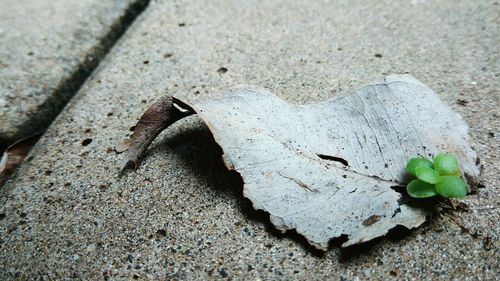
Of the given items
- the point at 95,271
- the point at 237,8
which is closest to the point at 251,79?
the point at 237,8

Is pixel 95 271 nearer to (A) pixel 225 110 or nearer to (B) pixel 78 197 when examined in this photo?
(B) pixel 78 197

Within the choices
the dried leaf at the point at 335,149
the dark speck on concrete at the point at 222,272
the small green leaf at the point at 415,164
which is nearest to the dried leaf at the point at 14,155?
the dried leaf at the point at 335,149

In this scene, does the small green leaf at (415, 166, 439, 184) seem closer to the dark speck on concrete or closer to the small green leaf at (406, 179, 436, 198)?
the small green leaf at (406, 179, 436, 198)

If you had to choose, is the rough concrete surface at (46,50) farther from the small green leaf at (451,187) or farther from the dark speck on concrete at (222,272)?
the small green leaf at (451,187)

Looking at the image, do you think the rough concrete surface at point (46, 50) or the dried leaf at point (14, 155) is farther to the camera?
the rough concrete surface at point (46, 50)

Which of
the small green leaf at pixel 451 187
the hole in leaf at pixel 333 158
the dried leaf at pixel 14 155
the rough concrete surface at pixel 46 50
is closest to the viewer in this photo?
the small green leaf at pixel 451 187

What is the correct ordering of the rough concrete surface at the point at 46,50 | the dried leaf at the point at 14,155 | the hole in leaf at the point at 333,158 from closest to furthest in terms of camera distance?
the hole in leaf at the point at 333,158, the dried leaf at the point at 14,155, the rough concrete surface at the point at 46,50

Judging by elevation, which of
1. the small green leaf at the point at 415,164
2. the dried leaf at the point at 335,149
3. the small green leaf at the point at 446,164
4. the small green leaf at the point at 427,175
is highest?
the small green leaf at the point at 446,164
